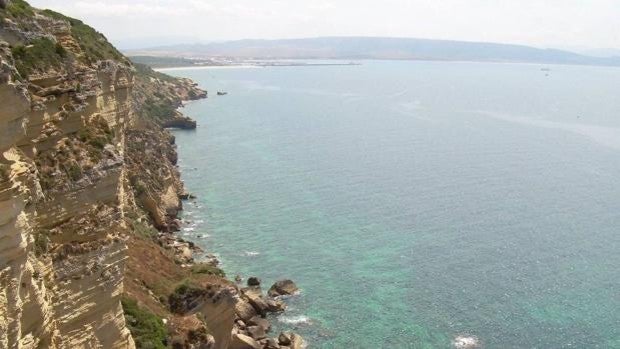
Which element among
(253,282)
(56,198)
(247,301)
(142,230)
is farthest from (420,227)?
(56,198)

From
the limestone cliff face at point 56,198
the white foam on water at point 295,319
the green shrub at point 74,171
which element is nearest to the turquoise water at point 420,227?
the white foam on water at point 295,319

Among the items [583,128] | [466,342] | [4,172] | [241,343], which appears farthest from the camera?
[583,128]

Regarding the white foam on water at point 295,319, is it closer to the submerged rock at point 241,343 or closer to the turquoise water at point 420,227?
the turquoise water at point 420,227

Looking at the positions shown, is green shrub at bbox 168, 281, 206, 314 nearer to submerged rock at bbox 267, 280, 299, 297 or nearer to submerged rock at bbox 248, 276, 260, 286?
submerged rock at bbox 267, 280, 299, 297

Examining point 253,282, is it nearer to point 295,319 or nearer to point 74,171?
point 295,319

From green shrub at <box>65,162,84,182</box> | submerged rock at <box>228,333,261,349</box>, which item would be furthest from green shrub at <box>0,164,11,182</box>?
submerged rock at <box>228,333,261,349</box>

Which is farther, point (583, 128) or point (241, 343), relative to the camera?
point (583, 128)

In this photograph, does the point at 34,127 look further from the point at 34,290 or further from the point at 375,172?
the point at 375,172
